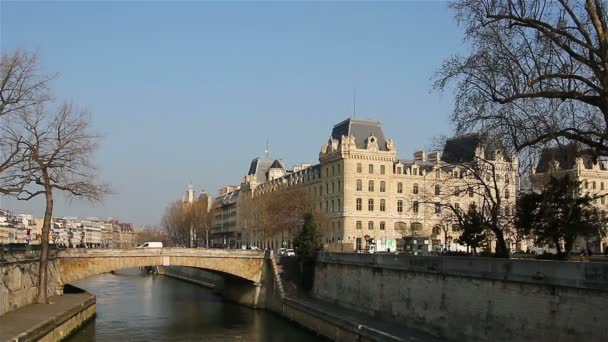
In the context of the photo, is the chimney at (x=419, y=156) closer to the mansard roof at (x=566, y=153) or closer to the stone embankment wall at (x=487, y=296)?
the stone embankment wall at (x=487, y=296)

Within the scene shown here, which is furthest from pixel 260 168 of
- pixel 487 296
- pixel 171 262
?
pixel 487 296

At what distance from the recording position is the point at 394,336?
34.0 meters

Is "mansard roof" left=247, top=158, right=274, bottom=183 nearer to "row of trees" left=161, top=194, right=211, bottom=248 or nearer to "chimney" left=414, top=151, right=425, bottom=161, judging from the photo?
"row of trees" left=161, top=194, right=211, bottom=248

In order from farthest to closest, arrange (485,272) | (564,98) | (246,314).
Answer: (246,314) → (485,272) → (564,98)

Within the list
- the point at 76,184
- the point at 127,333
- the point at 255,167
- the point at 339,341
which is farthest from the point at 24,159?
the point at 255,167

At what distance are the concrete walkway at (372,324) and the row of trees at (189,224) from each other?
93.8 meters

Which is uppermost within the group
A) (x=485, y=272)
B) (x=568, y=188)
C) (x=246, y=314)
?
(x=568, y=188)

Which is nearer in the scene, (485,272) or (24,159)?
(485,272)

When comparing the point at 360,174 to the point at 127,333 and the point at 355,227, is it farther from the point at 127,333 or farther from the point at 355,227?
the point at 127,333

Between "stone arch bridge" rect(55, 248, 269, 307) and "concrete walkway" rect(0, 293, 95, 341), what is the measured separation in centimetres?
568

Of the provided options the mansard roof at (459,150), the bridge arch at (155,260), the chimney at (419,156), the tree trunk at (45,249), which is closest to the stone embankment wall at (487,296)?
the mansard roof at (459,150)

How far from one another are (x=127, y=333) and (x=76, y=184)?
10.8 meters

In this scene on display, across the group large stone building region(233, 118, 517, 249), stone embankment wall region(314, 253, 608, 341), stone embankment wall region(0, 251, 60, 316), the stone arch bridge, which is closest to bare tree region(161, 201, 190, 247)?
large stone building region(233, 118, 517, 249)

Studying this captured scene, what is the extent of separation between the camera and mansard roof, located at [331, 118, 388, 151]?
105m
